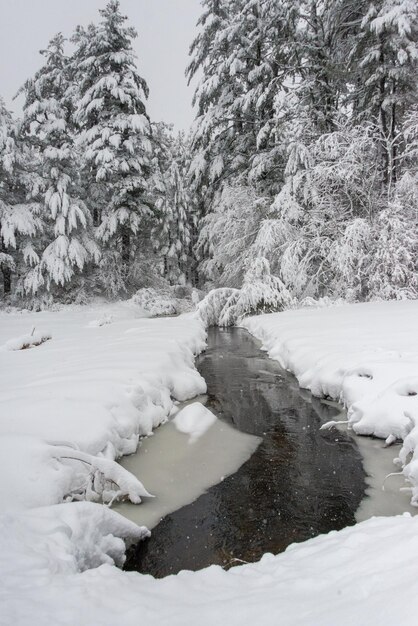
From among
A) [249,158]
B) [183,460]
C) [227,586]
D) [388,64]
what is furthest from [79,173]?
[227,586]

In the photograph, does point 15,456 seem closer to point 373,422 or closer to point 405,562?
point 405,562

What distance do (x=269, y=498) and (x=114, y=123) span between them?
1817 centimetres

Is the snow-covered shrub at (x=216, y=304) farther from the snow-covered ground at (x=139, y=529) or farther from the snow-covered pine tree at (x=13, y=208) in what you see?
the snow-covered ground at (x=139, y=529)

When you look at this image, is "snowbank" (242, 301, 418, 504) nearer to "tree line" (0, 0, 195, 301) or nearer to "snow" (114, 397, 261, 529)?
"snow" (114, 397, 261, 529)

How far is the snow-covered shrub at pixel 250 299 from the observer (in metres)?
14.4

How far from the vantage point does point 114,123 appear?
1788 cm

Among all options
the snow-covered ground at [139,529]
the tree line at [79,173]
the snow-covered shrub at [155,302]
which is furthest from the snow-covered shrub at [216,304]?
the snow-covered ground at [139,529]

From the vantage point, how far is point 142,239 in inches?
814

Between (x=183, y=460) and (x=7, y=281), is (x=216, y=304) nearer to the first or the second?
(x=7, y=281)

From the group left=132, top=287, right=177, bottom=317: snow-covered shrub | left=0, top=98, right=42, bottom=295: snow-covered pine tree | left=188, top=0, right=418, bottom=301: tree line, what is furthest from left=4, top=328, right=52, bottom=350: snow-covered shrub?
left=132, top=287, right=177, bottom=317: snow-covered shrub

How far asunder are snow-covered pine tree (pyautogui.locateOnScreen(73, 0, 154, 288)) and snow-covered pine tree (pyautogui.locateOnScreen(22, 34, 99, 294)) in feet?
3.13

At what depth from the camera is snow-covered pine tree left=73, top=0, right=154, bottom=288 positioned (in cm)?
1769

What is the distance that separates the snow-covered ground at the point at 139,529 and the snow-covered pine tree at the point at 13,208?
35.7 feet

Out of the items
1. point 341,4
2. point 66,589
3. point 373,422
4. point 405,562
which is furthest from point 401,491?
point 341,4
